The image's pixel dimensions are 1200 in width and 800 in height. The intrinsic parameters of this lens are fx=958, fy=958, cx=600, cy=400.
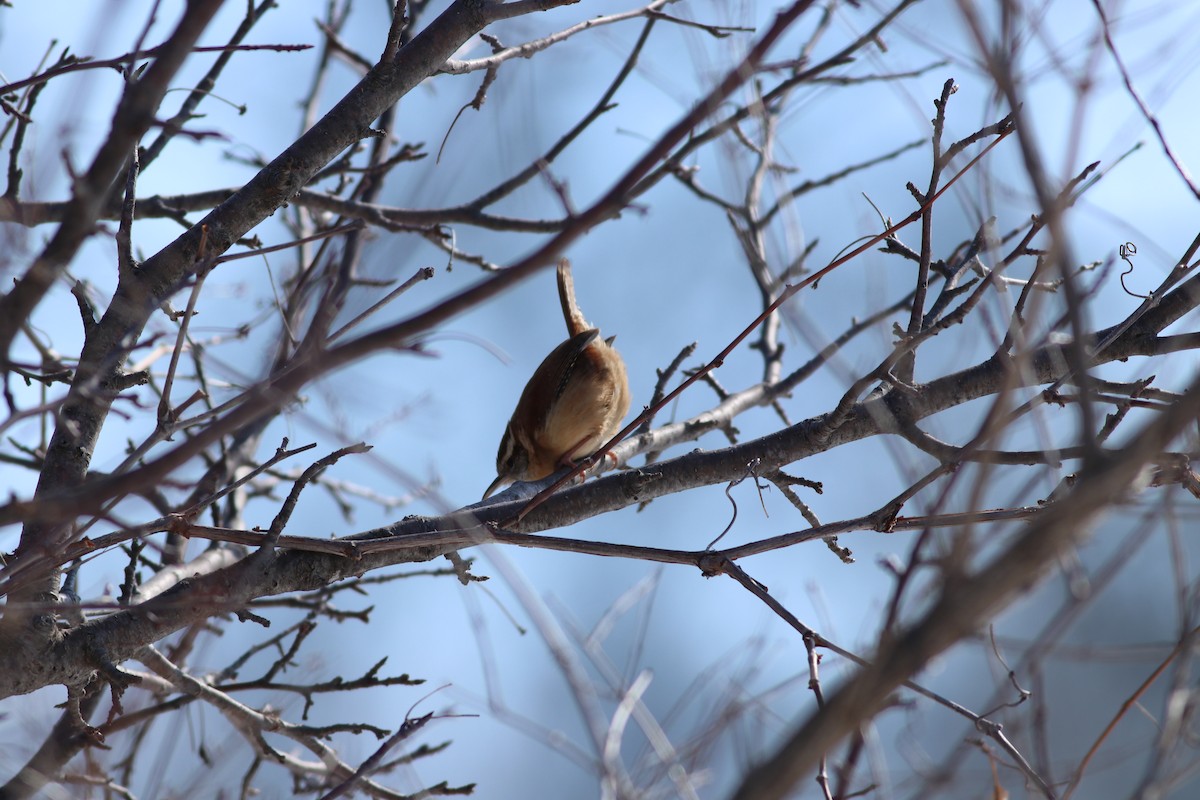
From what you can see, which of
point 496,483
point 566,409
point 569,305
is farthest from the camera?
point 569,305

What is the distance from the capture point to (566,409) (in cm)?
485

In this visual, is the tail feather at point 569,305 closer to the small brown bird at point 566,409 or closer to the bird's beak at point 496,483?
the small brown bird at point 566,409

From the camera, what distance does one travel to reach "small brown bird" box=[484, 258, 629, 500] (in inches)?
191

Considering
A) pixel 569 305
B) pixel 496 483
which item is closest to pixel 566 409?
pixel 496 483

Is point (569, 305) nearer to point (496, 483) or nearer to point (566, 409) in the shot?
point (566, 409)

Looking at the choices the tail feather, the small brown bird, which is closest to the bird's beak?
the small brown bird

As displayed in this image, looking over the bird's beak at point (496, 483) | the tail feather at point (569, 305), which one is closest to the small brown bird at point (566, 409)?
the bird's beak at point (496, 483)

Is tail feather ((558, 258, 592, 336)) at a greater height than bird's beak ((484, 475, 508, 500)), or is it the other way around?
tail feather ((558, 258, 592, 336))

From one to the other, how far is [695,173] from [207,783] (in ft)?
11.4

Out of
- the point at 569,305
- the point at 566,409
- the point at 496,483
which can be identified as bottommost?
the point at 496,483

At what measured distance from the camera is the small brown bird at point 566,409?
4.86 m

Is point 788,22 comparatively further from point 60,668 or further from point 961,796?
point 60,668

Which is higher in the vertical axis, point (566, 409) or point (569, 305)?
point (569, 305)

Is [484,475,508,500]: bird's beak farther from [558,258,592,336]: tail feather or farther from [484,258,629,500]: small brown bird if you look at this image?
[558,258,592,336]: tail feather
